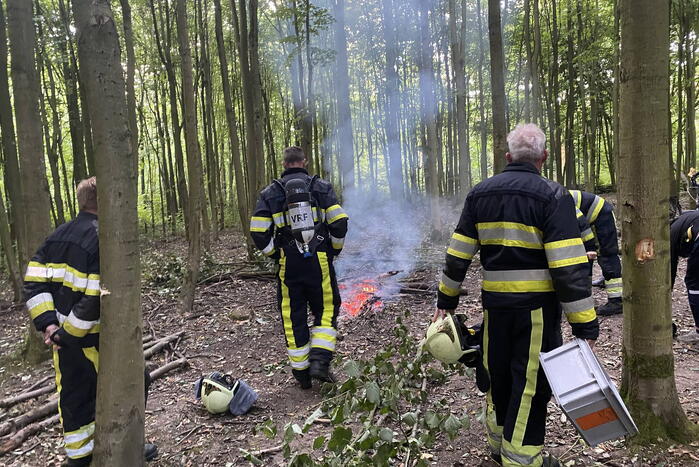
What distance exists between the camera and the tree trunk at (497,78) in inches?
215

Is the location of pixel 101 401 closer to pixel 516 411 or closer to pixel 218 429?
pixel 218 429

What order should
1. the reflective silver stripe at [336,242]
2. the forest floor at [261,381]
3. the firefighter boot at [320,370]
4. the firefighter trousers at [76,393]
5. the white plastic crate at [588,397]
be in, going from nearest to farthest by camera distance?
the white plastic crate at [588,397] < the firefighter trousers at [76,393] < the forest floor at [261,381] < the firefighter boot at [320,370] < the reflective silver stripe at [336,242]

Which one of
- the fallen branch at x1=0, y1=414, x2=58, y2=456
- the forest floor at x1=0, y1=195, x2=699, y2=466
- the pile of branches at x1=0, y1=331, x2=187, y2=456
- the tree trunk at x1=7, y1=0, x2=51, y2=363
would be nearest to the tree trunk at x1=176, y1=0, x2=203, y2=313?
the forest floor at x1=0, y1=195, x2=699, y2=466

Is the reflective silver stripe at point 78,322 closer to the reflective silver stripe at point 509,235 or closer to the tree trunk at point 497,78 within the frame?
the reflective silver stripe at point 509,235

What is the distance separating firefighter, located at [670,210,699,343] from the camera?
416 cm

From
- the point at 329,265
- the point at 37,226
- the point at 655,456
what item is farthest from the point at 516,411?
the point at 37,226

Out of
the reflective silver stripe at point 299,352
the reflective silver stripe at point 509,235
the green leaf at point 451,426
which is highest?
the reflective silver stripe at point 509,235

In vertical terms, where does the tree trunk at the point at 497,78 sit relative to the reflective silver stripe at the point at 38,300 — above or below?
above

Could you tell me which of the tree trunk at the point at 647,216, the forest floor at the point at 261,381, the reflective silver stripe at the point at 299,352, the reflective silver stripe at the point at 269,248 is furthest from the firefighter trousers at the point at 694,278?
the reflective silver stripe at the point at 269,248

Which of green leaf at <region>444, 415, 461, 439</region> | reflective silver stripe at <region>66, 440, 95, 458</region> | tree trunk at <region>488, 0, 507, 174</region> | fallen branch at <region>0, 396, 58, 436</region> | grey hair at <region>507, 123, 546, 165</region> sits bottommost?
fallen branch at <region>0, 396, 58, 436</region>

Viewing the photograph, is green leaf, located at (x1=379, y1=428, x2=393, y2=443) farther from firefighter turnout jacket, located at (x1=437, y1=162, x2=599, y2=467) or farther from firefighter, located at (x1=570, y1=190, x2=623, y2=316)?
firefighter, located at (x1=570, y1=190, x2=623, y2=316)

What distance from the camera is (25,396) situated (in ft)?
13.5

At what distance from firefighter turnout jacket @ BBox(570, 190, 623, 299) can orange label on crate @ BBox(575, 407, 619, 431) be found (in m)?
2.65

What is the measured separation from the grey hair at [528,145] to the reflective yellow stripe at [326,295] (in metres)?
2.10
